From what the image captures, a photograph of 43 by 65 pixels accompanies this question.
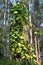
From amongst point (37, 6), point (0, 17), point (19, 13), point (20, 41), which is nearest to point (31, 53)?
point (20, 41)

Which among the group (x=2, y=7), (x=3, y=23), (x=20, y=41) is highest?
(x=20, y=41)

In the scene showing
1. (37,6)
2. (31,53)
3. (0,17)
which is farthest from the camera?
(0,17)

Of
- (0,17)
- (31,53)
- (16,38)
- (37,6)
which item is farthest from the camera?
(0,17)

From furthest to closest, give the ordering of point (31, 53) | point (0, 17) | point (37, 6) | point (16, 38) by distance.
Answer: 1. point (0, 17)
2. point (37, 6)
3. point (31, 53)
4. point (16, 38)

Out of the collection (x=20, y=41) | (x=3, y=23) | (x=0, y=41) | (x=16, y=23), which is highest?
(x=16, y=23)

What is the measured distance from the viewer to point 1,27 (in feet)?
64.4

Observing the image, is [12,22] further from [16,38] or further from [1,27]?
[1,27]

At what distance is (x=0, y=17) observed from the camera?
20938 millimetres

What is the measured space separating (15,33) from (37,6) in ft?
37.2

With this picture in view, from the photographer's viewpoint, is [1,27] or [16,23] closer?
[16,23]

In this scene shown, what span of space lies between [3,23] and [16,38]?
39.6ft

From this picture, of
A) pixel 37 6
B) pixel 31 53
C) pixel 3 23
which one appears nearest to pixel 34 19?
pixel 37 6

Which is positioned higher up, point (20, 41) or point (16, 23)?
point (16, 23)

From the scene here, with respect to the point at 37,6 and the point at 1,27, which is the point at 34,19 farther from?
the point at 1,27
